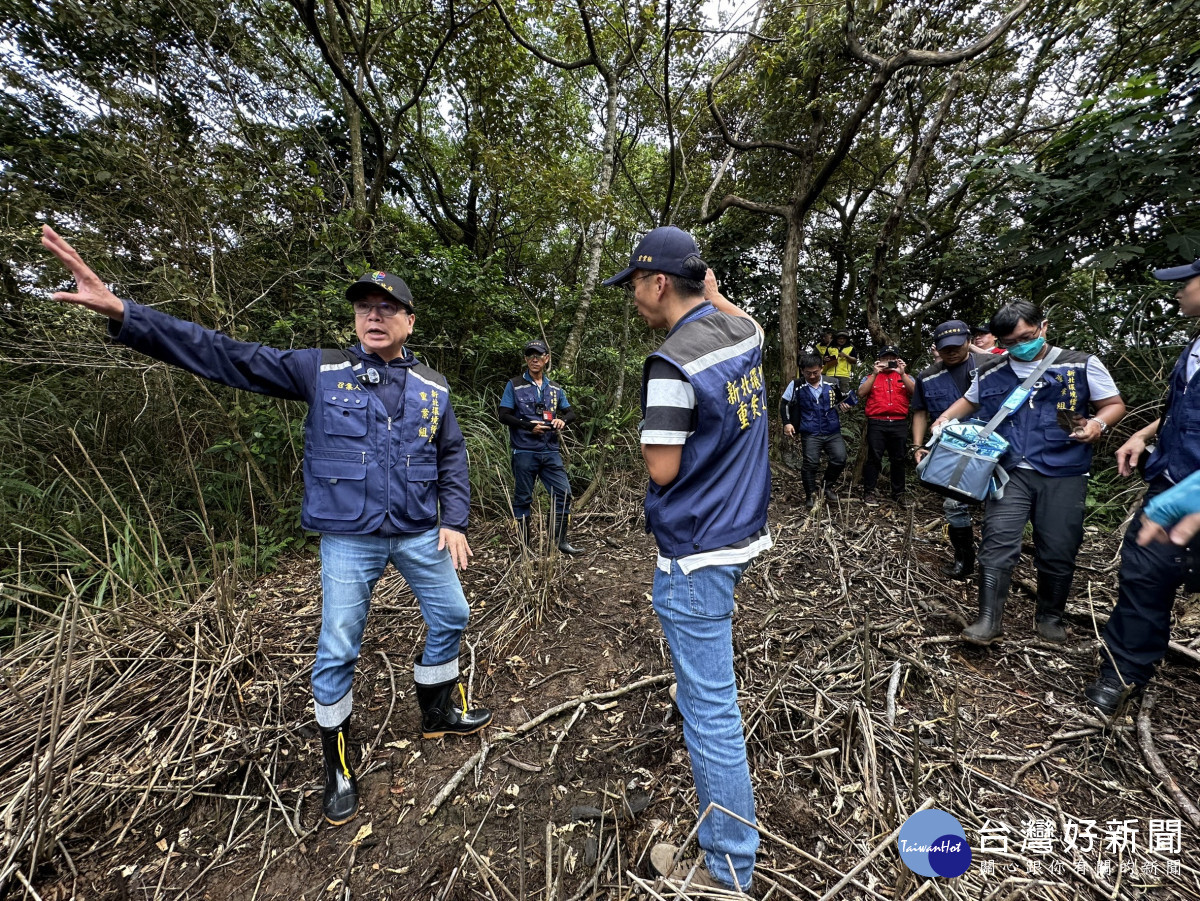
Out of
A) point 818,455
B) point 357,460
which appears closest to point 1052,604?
point 818,455

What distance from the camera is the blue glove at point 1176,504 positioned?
115 centimetres

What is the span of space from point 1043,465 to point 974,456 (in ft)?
1.37

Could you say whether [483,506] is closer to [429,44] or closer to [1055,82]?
[429,44]

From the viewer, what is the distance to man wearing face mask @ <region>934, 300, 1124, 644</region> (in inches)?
102

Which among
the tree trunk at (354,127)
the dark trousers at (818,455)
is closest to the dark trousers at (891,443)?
the dark trousers at (818,455)

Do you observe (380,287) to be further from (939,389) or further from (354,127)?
(354,127)

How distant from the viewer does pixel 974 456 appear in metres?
2.63

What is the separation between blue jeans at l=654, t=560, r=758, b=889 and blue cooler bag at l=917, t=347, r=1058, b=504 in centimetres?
203

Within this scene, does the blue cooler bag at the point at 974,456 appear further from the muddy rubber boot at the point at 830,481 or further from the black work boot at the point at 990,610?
the muddy rubber boot at the point at 830,481

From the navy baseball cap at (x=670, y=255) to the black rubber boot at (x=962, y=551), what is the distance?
3.28 meters

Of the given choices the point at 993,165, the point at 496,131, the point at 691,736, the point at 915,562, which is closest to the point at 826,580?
the point at 915,562

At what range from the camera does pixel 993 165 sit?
177 inches

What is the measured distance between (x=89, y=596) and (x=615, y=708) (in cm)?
370

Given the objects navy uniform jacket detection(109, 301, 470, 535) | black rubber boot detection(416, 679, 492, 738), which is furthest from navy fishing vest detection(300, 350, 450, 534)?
black rubber boot detection(416, 679, 492, 738)
